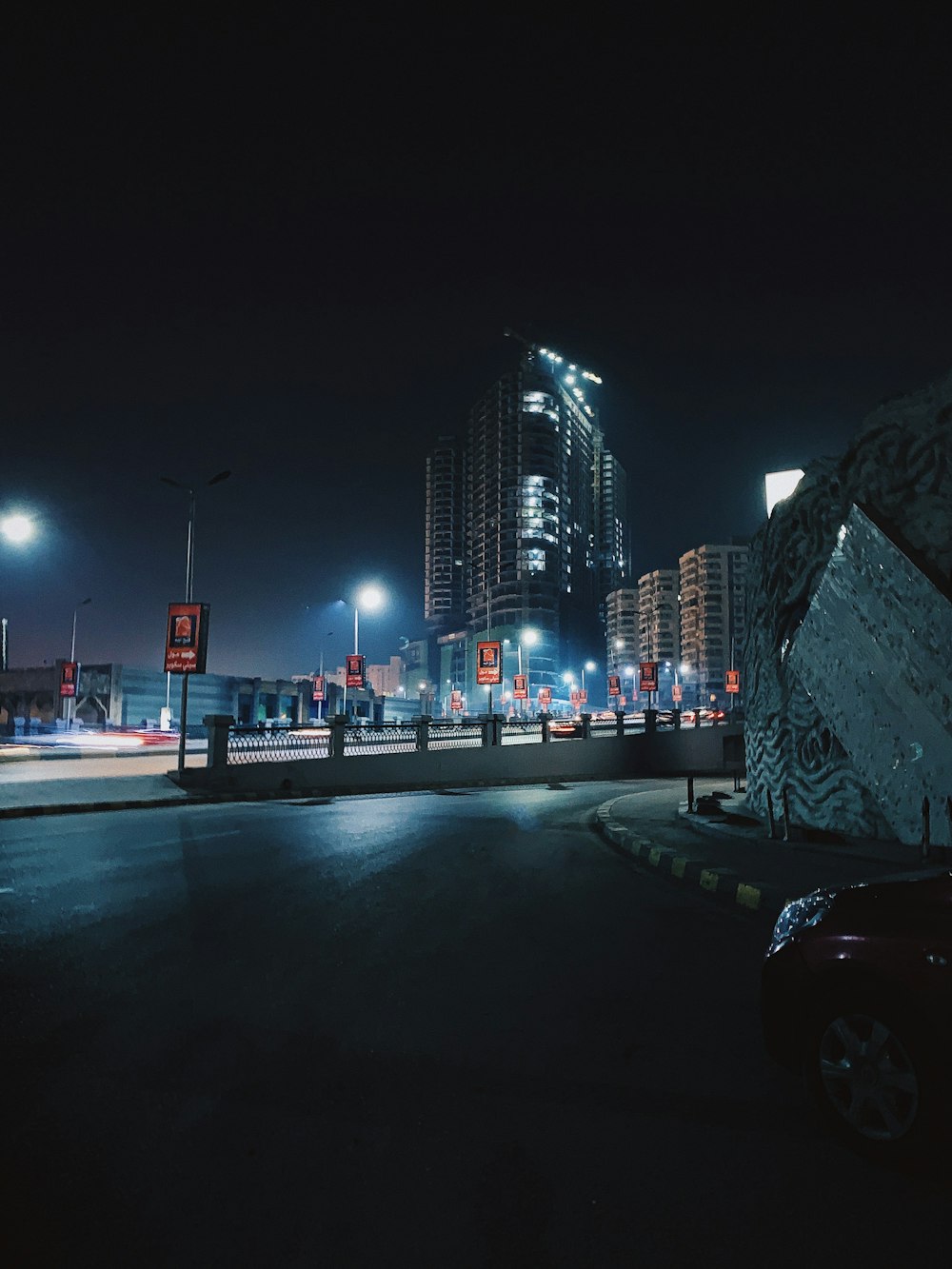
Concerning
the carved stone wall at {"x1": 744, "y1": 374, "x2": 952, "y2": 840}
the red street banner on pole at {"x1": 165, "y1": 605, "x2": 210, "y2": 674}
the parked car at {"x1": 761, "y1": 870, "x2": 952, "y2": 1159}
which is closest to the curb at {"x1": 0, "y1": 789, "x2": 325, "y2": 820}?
the red street banner on pole at {"x1": 165, "y1": 605, "x2": 210, "y2": 674}

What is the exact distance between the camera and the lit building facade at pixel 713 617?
160 meters

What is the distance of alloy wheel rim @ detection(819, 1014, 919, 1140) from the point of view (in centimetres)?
288

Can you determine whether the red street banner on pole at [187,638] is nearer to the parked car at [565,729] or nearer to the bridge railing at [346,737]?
the bridge railing at [346,737]

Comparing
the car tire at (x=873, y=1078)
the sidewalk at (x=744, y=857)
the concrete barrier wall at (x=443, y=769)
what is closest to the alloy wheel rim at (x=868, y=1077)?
the car tire at (x=873, y=1078)

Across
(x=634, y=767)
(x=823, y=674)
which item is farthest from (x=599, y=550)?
(x=823, y=674)

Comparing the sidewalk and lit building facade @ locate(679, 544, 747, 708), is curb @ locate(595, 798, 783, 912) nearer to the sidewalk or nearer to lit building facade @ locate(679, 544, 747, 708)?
the sidewalk

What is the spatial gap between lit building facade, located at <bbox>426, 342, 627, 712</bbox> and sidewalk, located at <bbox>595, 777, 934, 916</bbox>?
119 meters

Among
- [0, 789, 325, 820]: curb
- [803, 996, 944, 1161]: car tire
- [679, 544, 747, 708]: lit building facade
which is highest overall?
[679, 544, 747, 708]: lit building facade

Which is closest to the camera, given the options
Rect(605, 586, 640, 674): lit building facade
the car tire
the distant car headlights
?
the car tire

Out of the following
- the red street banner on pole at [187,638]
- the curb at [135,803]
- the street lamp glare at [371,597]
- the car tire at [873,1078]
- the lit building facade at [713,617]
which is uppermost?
the lit building facade at [713,617]

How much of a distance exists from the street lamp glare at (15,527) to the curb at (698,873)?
23.0 m

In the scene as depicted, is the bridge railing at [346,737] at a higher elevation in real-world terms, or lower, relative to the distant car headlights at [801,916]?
higher

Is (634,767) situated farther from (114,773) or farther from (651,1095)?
(651,1095)

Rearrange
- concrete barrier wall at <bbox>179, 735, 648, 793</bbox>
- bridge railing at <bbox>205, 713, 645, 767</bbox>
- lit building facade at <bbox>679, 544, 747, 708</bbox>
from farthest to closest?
lit building facade at <bbox>679, 544, 747, 708</bbox>, concrete barrier wall at <bbox>179, 735, 648, 793</bbox>, bridge railing at <bbox>205, 713, 645, 767</bbox>
